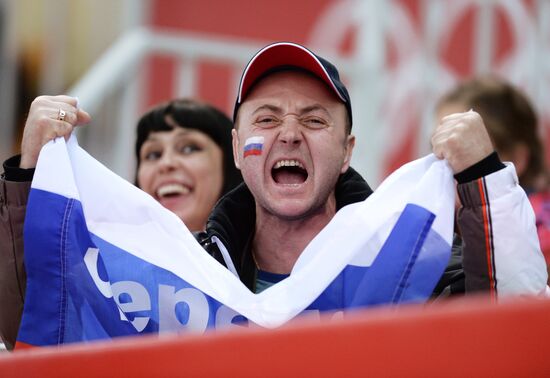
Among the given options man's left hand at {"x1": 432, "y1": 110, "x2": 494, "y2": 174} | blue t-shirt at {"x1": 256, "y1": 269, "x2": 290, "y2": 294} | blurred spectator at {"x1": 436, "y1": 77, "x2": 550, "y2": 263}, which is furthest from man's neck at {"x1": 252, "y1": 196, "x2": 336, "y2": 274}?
blurred spectator at {"x1": 436, "y1": 77, "x2": 550, "y2": 263}

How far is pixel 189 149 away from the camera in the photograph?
11.7 ft

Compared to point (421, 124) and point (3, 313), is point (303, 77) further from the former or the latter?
point (421, 124)

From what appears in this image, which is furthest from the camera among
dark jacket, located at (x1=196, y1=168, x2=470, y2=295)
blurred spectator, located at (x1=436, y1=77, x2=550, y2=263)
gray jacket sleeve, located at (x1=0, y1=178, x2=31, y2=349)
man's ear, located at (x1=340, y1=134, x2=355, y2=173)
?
blurred spectator, located at (x1=436, y1=77, x2=550, y2=263)

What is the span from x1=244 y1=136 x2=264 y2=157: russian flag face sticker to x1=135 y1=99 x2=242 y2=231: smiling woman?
0.92 metres

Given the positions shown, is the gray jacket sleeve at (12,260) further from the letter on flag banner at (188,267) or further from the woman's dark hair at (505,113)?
the woman's dark hair at (505,113)

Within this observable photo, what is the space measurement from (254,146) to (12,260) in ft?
2.11

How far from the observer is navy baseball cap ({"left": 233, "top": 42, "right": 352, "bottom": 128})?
2.57 metres

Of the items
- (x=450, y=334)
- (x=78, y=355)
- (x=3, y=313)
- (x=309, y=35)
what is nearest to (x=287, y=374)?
(x=450, y=334)

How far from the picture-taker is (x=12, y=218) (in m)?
2.31

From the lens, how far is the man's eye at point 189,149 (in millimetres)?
3555

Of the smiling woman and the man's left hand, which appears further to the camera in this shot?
the smiling woman

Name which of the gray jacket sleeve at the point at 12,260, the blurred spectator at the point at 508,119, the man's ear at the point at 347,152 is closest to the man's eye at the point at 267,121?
the man's ear at the point at 347,152

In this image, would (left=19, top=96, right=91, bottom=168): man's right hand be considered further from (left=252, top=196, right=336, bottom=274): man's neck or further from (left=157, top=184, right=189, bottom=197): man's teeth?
(left=157, top=184, right=189, bottom=197): man's teeth

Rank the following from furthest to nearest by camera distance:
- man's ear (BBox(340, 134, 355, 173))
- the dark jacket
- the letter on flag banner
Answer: man's ear (BBox(340, 134, 355, 173))
the dark jacket
the letter on flag banner
